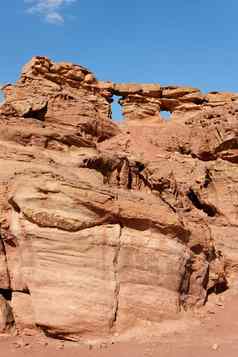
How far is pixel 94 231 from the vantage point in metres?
10.2

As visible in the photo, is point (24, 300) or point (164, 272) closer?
point (24, 300)

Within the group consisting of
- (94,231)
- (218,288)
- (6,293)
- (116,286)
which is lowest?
(218,288)

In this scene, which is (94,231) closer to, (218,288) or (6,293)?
(6,293)

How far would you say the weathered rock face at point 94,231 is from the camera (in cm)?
967

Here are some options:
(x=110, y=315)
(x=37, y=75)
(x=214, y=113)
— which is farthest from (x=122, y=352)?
(x=37, y=75)

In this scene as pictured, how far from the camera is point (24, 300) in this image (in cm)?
1002

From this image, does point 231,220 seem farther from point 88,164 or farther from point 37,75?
point 37,75

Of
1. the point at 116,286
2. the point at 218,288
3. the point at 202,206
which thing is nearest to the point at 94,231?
the point at 116,286

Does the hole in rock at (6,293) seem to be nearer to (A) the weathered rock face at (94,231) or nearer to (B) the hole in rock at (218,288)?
(A) the weathered rock face at (94,231)

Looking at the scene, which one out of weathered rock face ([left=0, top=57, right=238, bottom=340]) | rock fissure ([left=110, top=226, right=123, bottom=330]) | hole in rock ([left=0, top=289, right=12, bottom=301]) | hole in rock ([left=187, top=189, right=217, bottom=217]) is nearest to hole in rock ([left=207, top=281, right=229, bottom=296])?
weathered rock face ([left=0, top=57, right=238, bottom=340])

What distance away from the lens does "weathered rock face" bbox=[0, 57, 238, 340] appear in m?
9.67

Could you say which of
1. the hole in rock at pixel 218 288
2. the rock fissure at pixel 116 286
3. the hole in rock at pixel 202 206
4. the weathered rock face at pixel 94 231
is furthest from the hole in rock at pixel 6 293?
the hole in rock at pixel 202 206

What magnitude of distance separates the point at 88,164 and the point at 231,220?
5969 mm

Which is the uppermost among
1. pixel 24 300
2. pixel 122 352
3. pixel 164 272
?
pixel 164 272
